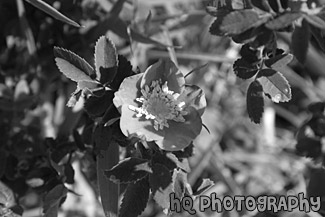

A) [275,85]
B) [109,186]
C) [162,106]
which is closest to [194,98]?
[162,106]

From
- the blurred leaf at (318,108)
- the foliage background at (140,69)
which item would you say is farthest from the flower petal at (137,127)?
the blurred leaf at (318,108)

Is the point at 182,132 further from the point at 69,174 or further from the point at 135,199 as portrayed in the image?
the point at 69,174

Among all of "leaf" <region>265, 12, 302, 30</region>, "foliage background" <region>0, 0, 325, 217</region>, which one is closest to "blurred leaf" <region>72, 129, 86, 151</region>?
"foliage background" <region>0, 0, 325, 217</region>

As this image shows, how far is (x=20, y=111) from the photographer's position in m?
1.38

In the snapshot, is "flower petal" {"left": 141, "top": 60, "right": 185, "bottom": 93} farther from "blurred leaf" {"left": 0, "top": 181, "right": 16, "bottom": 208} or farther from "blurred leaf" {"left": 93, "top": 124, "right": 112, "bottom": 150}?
"blurred leaf" {"left": 0, "top": 181, "right": 16, "bottom": 208}

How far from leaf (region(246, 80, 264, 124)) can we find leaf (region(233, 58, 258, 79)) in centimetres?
2

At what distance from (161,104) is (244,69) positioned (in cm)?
19

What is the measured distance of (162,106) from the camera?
106 cm

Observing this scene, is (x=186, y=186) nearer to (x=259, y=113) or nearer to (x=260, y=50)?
(x=259, y=113)

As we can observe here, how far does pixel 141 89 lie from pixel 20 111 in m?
0.48

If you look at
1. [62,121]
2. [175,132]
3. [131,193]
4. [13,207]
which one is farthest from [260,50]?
[62,121]

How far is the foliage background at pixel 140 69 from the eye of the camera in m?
1.36

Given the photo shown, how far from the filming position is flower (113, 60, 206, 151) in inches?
39.7

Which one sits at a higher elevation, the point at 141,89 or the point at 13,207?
the point at 141,89
